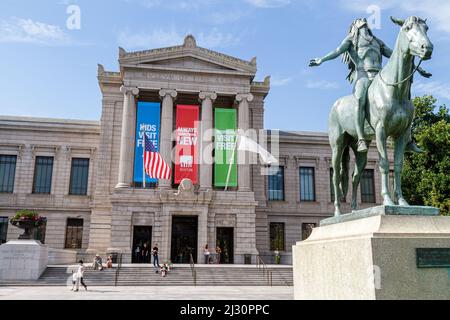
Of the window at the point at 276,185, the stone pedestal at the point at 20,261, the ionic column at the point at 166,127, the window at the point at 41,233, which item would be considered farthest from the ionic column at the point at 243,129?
the window at the point at 41,233

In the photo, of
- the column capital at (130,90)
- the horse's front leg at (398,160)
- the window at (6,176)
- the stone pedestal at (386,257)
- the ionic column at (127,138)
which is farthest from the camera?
the window at (6,176)

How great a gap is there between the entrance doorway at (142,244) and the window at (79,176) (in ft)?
25.6

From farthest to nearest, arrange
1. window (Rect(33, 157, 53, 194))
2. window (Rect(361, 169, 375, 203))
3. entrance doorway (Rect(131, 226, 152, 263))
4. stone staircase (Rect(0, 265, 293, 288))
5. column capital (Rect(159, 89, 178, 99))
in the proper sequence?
window (Rect(361, 169, 375, 203)), window (Rect(33, 157, 53, 194)), column capital (Rect(159, 89, 178, 99)), entrance doorway (Rect(131, 226, 152, 263)), stone staircase (Rect(0, 265, 293, 288))

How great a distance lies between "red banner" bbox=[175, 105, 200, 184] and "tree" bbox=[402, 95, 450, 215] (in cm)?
1634

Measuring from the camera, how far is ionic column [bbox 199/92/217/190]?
35.0 meters

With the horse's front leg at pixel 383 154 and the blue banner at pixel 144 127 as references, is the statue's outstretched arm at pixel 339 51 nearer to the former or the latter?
the horse's front leg at pixel 383 154

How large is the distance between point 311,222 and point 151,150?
1775cm

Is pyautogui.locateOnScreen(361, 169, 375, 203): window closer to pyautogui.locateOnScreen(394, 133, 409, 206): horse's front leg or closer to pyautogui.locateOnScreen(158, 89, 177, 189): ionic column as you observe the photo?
pyautogui.locateOnScreen(158, 89, 177, 189): ionic column

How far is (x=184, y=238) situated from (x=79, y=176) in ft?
39.6

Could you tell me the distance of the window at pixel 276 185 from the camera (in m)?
41.3

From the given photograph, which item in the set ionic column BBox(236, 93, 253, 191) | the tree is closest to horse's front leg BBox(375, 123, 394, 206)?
the tree

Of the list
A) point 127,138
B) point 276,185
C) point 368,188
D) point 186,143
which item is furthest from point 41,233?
point 368,188

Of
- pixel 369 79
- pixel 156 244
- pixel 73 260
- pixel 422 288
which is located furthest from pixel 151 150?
pixel 422 288
